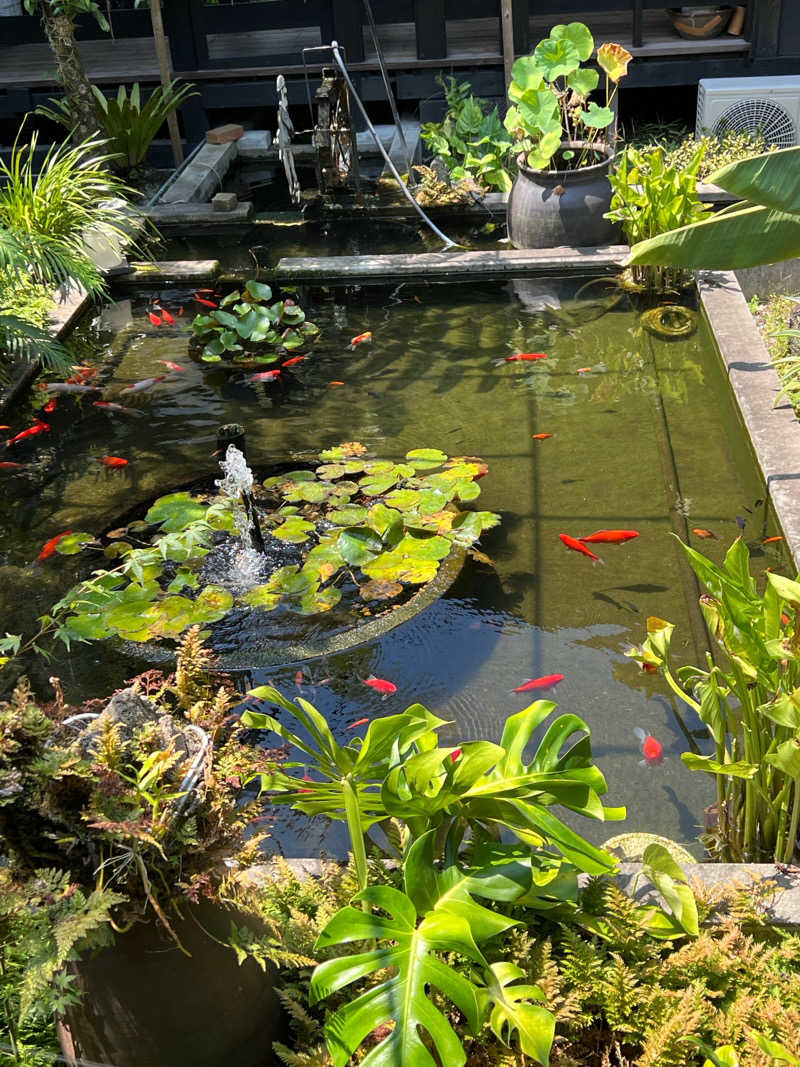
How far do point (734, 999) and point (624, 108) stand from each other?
9465 millimetres

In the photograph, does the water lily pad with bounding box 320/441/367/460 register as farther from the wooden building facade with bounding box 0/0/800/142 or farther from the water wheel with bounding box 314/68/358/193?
the wooden building facade with bounding box 0/0/800/142

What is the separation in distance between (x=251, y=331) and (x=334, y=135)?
8.35 ft

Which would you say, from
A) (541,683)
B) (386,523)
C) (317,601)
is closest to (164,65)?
(386,523)

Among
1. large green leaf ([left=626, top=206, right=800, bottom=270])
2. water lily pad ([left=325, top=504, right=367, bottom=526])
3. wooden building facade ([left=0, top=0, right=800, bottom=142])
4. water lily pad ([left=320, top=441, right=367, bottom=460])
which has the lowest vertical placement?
water lily pad ([left=320, top=441, right=367, bottom=460])

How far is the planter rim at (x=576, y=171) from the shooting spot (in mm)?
6188

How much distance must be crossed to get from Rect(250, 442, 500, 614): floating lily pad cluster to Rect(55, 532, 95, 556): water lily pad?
722 millimetres

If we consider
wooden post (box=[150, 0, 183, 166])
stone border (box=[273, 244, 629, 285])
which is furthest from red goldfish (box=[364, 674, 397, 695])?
wooden post (box=[150, 0, 183, 166])

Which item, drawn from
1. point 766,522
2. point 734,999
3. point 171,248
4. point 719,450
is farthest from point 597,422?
point 171,248

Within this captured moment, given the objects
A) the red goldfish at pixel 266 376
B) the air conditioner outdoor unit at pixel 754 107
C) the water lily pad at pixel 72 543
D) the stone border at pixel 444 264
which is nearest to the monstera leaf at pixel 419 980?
the water lily pad at pixel 72 543

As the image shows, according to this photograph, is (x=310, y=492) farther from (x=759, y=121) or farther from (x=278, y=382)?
(x=759, y=121)

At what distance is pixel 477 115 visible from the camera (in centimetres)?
761

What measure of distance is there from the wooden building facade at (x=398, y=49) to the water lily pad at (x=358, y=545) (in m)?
A: 6.35

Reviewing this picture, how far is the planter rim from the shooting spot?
6.19 meters

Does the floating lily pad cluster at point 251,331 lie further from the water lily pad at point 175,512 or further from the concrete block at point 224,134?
the concrete block at point 224,134
